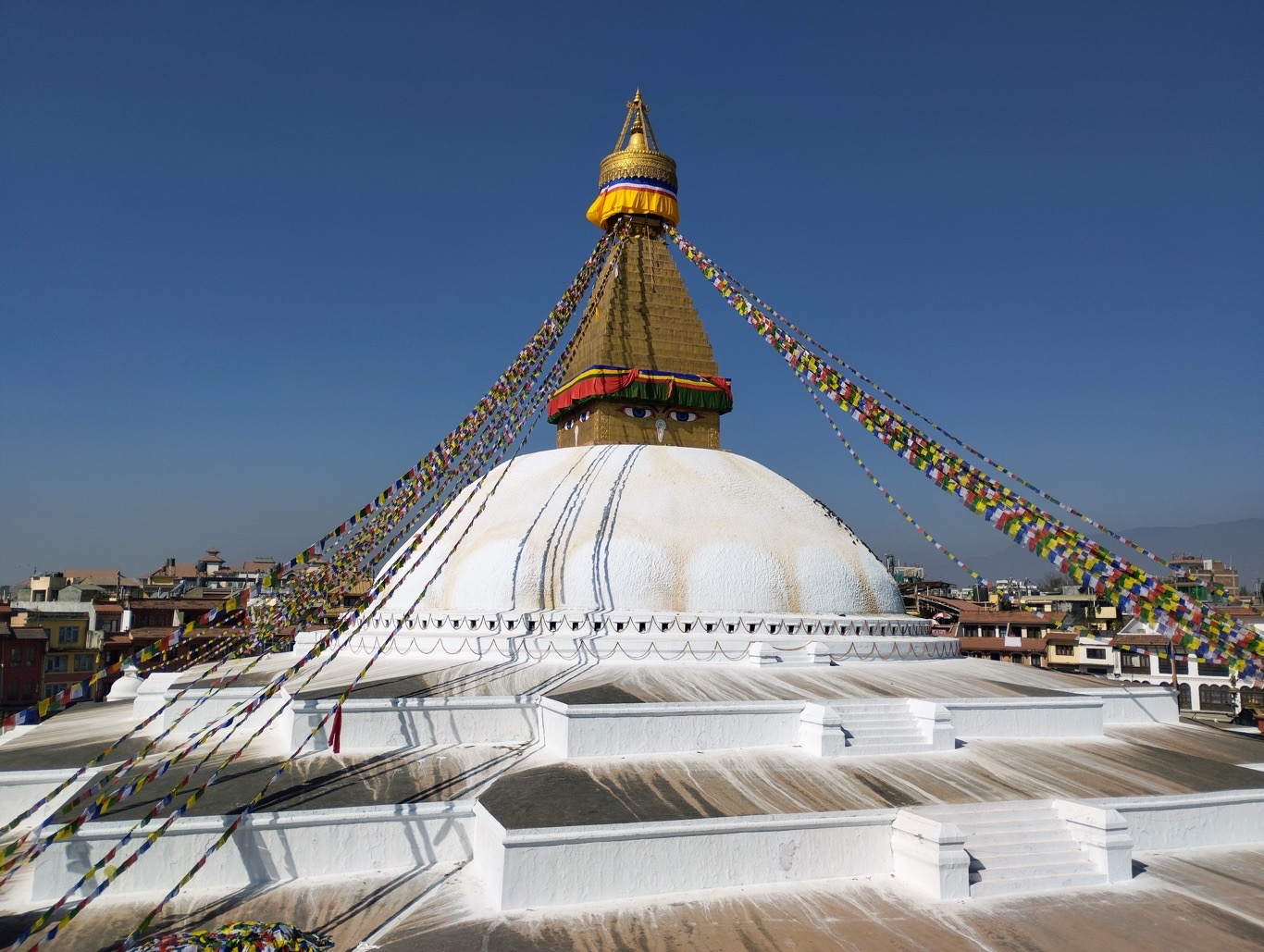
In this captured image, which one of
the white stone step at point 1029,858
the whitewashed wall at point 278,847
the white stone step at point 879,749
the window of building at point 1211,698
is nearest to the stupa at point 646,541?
the white stone step at point 879,749

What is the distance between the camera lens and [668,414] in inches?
642

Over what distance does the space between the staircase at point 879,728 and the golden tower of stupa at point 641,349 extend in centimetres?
683

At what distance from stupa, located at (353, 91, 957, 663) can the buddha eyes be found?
3cm

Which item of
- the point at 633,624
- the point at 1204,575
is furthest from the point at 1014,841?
the point at 1204,575

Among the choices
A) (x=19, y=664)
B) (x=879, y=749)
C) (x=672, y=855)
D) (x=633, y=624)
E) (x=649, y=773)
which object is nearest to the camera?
(x=672, y=855)

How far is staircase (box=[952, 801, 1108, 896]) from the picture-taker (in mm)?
8125

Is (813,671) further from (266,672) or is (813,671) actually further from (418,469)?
(266,672)

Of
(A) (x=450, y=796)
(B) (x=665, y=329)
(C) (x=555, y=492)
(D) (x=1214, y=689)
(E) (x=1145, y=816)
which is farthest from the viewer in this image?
(D) (x=1214, y=689)

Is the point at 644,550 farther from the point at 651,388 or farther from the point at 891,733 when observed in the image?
the point at 891,733

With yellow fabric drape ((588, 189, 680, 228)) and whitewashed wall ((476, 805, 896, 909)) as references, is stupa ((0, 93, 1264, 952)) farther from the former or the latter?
yellow fabric drape ((588, 189, 680, 228))

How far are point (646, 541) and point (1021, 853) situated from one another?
6297 mm

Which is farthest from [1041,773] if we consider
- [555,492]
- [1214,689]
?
[1214,689]

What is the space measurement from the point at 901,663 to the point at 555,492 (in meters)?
5.80

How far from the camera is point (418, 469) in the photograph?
1238 centimetres
